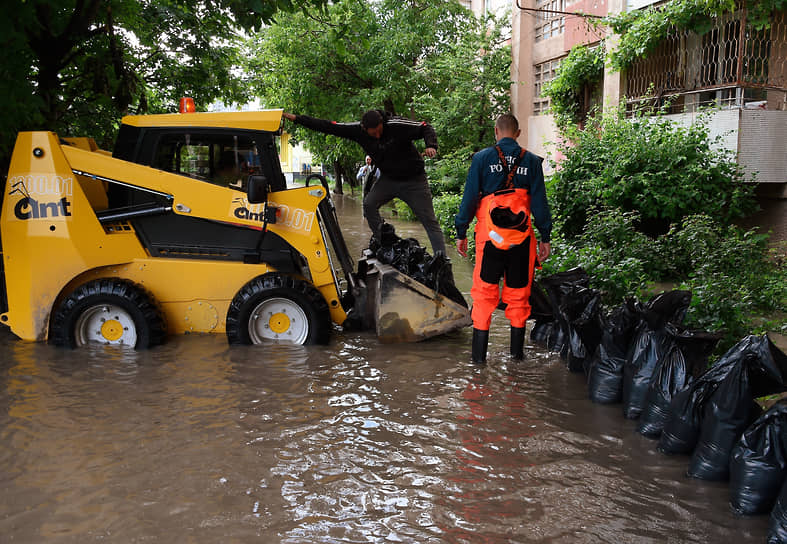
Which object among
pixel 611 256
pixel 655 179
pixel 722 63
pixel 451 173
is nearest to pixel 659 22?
pixel 722 63

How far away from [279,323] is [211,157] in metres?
Answer: 1.69

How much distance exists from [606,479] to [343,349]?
3128mm

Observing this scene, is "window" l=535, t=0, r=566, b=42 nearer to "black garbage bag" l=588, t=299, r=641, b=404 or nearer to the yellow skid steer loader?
the yellow skid steer loader

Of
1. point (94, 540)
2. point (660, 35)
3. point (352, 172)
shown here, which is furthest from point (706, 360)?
point (352, 172)

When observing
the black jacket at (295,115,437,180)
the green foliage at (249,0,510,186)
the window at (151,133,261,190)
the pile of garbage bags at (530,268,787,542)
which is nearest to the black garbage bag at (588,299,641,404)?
the pile of garbage bags at (530,268,787,542)

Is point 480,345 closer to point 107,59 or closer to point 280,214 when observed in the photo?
point 280,214

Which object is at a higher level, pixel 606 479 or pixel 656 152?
pixel 656 152

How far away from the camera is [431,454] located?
13.7 ft

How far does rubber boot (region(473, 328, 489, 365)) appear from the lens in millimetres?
6039

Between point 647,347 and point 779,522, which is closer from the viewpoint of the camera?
point 779,522

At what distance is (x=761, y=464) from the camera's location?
3.35 meters

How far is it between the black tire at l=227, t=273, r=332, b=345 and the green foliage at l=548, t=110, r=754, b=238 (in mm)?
4944

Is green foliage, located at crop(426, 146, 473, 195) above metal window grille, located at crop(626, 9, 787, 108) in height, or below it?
below

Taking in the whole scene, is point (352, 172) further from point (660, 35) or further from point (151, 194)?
point (151, 194)
